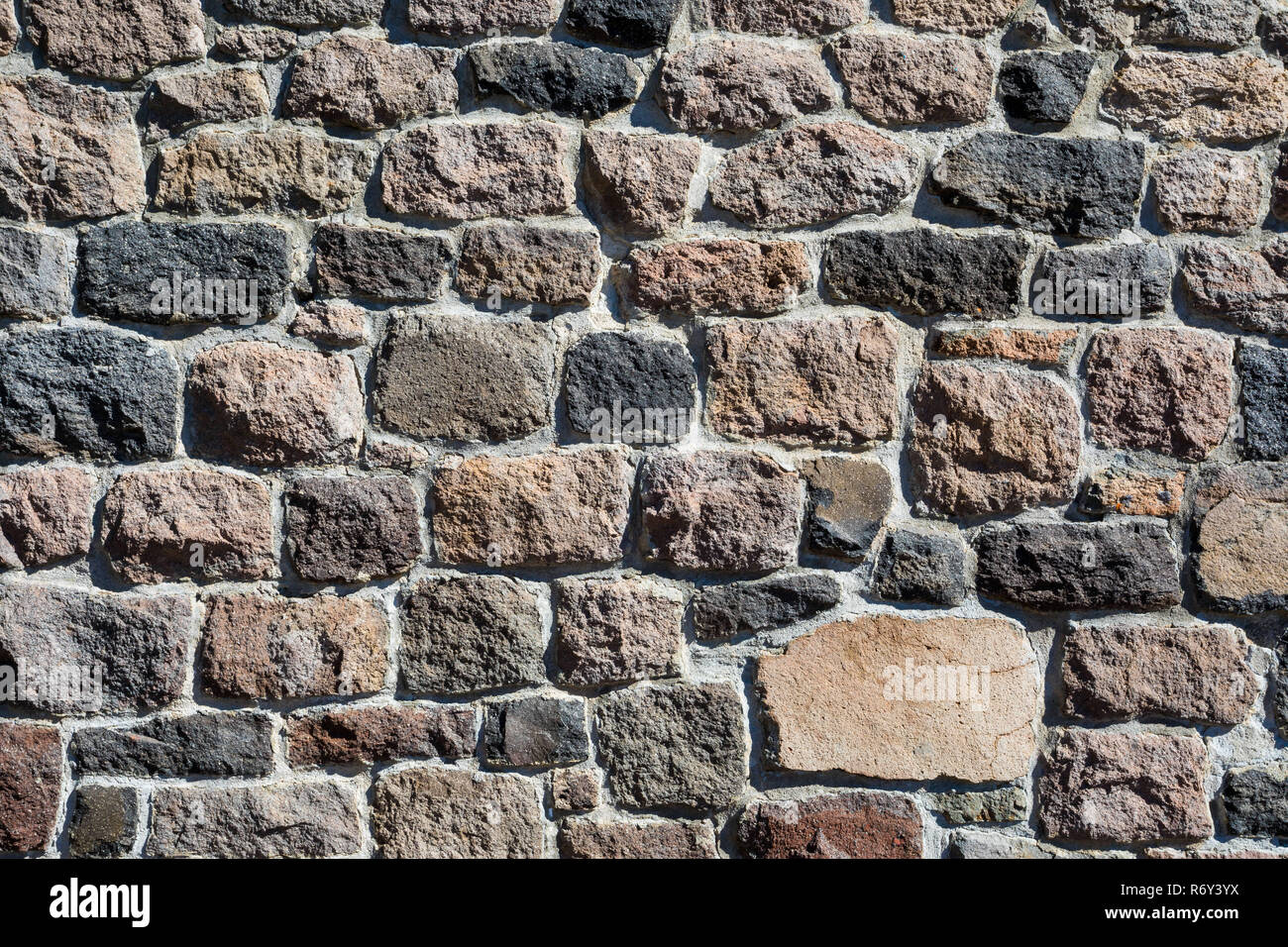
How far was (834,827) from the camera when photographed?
202cm

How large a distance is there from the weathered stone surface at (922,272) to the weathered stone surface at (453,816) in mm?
1230

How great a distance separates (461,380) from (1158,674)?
1.56 m

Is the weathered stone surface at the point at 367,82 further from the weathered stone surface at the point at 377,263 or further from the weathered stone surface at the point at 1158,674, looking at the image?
the weathered stone surface at the point at 1158,674

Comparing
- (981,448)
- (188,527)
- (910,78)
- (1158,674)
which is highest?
(910,78)

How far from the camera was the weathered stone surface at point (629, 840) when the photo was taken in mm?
1996

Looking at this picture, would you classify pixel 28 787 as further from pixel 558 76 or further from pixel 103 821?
pixel 558 76

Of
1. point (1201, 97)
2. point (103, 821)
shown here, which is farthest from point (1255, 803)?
point (103, 821)

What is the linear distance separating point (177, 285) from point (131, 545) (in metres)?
0.52

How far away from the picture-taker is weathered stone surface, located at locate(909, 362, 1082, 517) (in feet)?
6.77

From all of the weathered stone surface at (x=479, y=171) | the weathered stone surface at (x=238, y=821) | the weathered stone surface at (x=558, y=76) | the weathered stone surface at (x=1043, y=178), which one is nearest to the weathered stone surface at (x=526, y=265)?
the weathered stone surface at (x=479, y=171)

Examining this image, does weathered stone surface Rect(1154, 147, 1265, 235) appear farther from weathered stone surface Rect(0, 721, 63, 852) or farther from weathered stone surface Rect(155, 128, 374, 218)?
weathered stone surface Rect(0, 721, 63, 852)

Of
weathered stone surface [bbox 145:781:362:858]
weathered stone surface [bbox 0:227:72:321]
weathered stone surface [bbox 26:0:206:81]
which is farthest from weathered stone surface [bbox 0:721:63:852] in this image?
weathered stone surface [bbox 26:0:206:81]

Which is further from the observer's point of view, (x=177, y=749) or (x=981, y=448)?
(x=981, y=448)

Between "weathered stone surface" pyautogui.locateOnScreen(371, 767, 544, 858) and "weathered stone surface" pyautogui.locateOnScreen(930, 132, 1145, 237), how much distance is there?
153 centimetres
